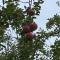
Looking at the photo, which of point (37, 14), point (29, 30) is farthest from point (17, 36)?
point (29, 30)

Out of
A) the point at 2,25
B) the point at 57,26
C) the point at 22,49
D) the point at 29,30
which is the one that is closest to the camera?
the point at 29,30

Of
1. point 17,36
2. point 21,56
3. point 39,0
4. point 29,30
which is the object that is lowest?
point 21,56

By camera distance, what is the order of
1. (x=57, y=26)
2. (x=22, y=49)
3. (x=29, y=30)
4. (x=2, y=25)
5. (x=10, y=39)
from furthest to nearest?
(x=57, y=26)
(x=10, y=39)
(x=22, y=49)
(x=2, y=25)
(x=29, y=30)

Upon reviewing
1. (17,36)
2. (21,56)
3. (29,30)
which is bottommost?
(21,56)

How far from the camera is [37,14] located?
3256mm

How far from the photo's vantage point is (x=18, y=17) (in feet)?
10.1

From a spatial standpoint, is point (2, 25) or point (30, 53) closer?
point (2, 25)

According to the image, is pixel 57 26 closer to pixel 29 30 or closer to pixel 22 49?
pixel 22 49

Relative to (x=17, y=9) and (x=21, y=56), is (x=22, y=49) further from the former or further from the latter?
(x=17, y=9)

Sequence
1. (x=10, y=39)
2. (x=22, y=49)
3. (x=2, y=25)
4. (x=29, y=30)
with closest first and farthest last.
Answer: (x=29, y=30)
(x=2, y=25)
(x=22, y=49)
(x=10, y=39)

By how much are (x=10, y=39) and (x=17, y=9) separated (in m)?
0.73

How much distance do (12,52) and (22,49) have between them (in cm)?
17

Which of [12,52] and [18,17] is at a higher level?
[18,17]

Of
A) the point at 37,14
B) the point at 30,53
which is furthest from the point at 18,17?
the point at 30,53
